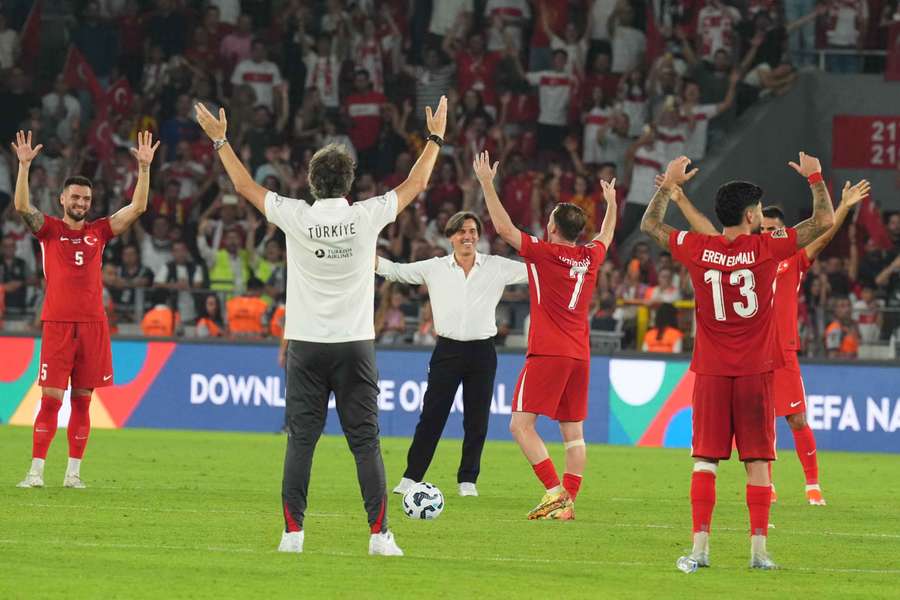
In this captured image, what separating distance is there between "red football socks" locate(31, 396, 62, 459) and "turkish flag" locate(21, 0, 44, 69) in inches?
718

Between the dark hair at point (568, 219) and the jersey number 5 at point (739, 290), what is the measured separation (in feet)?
9.90

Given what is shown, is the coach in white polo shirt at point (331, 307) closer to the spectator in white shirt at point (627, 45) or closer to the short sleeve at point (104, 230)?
the short sleeve at point (104, 230)

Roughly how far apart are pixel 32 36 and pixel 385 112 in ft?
23.9

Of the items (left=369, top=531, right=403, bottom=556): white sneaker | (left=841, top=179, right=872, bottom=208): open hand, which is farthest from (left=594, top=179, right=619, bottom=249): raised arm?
(left=369, top=531, right=403, bottom=556): white sneaker

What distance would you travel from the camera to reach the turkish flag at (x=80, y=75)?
31188 millimetres

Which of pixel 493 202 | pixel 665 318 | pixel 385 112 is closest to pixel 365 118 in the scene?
pixel 385 112

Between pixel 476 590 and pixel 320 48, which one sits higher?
pixel 320 48

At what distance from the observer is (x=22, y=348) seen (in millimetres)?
24281

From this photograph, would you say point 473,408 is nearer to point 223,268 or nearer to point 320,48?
point 223,268

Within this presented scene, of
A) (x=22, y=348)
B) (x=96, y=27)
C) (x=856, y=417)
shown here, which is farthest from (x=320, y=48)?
(x=856, y=417)

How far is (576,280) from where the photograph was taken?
13.3 meters

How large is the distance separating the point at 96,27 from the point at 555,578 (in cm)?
2426

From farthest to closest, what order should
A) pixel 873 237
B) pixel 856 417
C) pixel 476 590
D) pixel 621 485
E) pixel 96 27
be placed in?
pixel 96 27 → pixel 873 237 → pixel 856 417 → pixel 621 485 → pixel 476 590

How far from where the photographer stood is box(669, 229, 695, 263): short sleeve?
1028 centimetres
